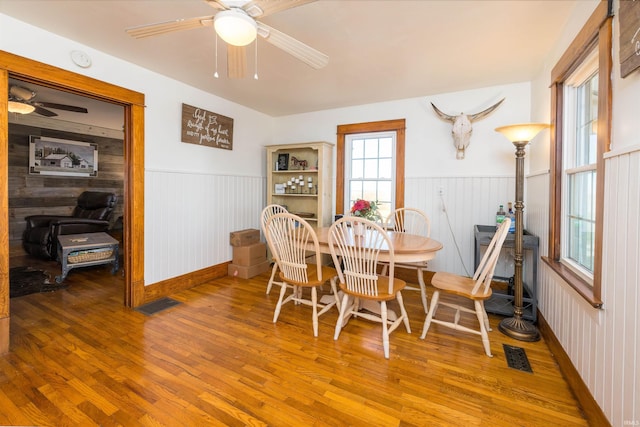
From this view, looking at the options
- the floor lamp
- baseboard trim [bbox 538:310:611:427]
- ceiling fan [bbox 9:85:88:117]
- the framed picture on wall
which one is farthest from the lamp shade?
the framed picture on wall

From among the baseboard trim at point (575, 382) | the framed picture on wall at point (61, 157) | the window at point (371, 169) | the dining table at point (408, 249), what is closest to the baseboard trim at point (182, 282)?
the dining table at point (408, 249)

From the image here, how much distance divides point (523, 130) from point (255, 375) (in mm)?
2667

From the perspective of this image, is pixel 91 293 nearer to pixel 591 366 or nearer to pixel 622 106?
pixel 591 366

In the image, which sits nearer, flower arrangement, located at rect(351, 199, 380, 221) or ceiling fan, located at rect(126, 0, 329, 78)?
ceiling fan, located at rect(126, 0, 329, 78)

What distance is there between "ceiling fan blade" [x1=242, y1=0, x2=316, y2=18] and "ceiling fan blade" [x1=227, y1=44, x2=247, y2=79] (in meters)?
0.28

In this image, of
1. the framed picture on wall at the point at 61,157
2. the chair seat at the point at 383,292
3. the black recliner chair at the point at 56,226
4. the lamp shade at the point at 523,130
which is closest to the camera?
the chair seat at the point at 383,292

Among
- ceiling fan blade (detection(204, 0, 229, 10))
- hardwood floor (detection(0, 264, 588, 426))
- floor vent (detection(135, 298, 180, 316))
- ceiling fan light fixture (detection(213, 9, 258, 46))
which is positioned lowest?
hardwood floor (detection(0, 264, 588, 426))

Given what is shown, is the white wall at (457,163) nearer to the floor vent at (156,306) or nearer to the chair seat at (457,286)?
the chair seat at (457,286)

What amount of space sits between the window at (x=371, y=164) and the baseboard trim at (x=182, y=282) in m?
1.88

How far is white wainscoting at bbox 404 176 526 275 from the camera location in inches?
128

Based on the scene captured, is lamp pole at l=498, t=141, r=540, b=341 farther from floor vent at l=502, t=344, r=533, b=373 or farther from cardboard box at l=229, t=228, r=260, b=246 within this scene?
cardboard box at l=229, t=228, r=260, b=246

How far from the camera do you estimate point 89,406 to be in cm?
151

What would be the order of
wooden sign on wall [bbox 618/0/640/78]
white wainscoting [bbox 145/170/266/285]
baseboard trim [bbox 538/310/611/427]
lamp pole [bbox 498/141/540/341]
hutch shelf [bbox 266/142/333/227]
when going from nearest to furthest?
1. wooden sign on wall [bbox 618/0/640/78]
2. baseboard trim [bbox 538/310/611/427]
3. lamp pole [bbox 498/141/540/341]
4. white wainscoting [bbox 145/170/266/285]
5. hutch shelf [bbox 266/142/333/227]

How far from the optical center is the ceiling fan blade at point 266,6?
1.38 m
